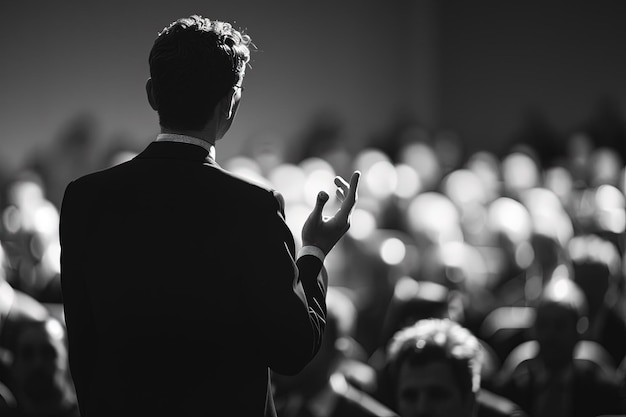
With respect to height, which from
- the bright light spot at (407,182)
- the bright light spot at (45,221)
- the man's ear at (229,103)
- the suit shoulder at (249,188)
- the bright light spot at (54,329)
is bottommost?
the bright light spot at (407,182)

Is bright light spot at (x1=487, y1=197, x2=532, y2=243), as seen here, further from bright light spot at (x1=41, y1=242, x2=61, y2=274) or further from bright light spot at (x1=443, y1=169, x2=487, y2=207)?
bright light spot at (x1=41, y1=242, x2=61, y2=274)

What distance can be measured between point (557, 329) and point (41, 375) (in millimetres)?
2072

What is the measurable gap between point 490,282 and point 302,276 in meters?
4.55

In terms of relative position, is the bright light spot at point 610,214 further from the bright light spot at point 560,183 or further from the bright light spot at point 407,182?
the bright light spot at point 407,182

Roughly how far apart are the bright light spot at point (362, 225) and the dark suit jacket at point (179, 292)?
3862mm

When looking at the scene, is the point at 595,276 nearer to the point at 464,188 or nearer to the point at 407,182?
the point at 464,188

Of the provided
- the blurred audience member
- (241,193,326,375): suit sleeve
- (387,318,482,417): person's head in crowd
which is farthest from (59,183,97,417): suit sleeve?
the blurred audience member

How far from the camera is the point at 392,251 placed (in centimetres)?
535

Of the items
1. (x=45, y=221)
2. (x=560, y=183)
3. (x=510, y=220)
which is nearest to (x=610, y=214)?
(x=510, y=220)

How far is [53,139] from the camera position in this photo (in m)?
9.71

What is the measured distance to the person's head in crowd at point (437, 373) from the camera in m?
2.81

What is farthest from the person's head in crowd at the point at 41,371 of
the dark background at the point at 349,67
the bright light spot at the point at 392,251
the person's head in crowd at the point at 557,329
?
the dark background at the point at 349,67

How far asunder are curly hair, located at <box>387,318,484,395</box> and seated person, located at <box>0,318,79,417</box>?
1.32m

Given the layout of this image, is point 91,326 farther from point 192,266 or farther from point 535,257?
point 535,257
